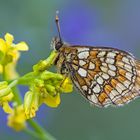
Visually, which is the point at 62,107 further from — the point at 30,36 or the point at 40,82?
the point at 40,82

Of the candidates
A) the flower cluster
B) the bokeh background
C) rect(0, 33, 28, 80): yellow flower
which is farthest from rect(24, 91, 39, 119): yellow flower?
the bokeh background

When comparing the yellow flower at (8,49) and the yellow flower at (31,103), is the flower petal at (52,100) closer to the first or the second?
the yellow flower at (31,103)

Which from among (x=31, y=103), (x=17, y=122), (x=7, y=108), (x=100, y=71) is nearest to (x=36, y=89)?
(x=31, y=103)

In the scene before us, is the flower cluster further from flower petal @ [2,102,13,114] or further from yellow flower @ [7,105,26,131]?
yellow flower @ [7,105,26,131]

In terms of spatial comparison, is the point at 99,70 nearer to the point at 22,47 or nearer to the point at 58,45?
the point at 58,45

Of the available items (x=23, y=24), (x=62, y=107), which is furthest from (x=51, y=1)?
(x=62, y=107)
